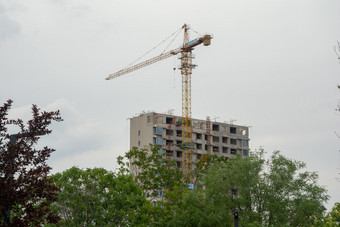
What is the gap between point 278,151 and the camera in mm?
42281

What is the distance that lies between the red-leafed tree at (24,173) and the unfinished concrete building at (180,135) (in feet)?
328

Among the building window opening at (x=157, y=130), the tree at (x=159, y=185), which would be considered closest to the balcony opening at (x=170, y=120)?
the building window opening at (x=157, y=130)

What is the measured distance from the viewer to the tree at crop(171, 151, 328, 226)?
39.3 metres

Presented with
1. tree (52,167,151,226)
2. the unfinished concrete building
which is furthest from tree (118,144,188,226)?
the unfinished concrete building

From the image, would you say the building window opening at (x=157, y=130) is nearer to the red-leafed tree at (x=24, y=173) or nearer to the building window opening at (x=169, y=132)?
the building window opening at (x=169, y=132)

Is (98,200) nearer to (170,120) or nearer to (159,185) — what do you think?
(159,185)

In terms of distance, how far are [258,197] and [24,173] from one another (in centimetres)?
2533

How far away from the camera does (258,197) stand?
4059 cm

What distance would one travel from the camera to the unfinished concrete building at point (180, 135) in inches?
4909

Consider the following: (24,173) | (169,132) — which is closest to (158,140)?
(169,132)

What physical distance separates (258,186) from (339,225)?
13.3 metres

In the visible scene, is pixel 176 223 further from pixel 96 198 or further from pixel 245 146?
pixel 245 146

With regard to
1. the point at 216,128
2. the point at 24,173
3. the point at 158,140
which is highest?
the point at 216,128

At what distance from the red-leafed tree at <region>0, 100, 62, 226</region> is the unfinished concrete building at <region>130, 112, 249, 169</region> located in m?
99.9
